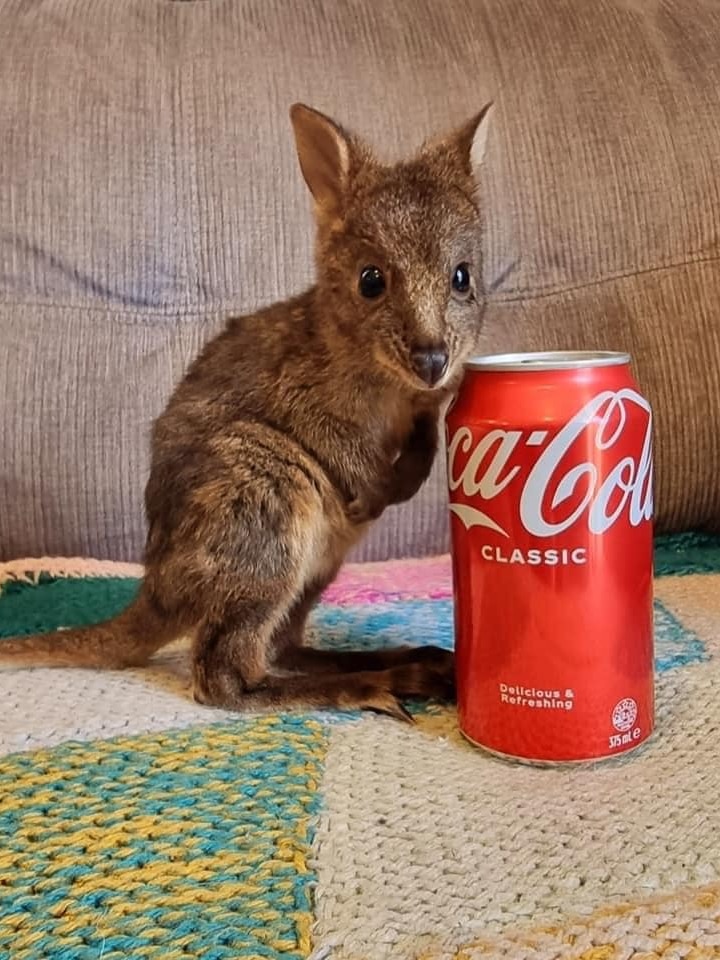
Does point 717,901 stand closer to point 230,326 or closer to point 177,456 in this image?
point 177,456

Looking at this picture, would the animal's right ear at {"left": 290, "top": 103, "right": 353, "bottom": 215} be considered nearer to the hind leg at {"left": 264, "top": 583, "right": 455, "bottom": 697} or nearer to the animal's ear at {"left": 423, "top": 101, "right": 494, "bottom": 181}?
the animal's ear at {"left": 423, "top": 101, "right": 494, "bottom": 181}

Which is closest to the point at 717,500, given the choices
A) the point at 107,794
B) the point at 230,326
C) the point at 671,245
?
the point at 671,245

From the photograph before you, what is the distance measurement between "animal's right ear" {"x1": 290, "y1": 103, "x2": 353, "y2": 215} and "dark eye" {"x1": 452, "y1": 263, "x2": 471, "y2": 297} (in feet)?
0.51

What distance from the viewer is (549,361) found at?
842 millimetres

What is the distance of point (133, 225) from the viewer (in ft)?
5.13

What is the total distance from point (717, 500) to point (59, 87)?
109cm

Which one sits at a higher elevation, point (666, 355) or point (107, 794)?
point (666, 355)

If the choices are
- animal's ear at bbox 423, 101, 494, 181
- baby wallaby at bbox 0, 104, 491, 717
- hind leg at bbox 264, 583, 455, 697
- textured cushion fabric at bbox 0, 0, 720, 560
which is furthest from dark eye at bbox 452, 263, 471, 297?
textured cushion fabric at bbox 0, 0, 720, 560

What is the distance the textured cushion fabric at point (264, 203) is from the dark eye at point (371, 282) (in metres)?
0.55

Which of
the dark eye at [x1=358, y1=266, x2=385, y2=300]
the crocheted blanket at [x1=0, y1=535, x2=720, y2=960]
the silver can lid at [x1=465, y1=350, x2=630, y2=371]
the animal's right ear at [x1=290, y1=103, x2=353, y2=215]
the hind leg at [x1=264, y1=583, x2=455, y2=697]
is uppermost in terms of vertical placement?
the animal's right ear at [x1=290, y1=103, x2=353, y2=215]

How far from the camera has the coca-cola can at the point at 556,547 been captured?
81 centimetres

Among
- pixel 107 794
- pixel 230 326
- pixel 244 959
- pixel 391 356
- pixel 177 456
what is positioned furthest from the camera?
pixel 230 326

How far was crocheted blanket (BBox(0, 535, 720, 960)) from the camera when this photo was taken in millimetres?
661

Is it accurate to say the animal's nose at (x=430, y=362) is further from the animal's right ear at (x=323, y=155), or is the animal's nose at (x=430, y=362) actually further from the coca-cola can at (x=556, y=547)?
the animal's right ear at (x=323, y=155)
